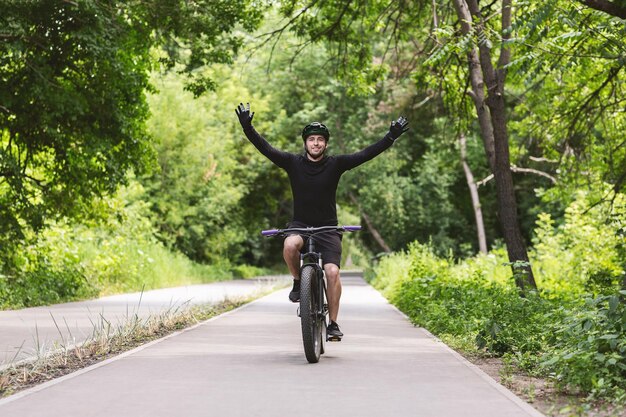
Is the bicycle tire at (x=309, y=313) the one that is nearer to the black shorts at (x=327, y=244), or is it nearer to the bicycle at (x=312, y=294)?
the bicycle at (x=312, y=294)

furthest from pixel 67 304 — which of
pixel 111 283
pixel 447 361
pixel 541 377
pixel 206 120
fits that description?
pixel 206 120

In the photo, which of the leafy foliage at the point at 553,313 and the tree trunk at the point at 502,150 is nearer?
the leafy foliage at the point at 553,313

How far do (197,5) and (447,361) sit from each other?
12.3 metres

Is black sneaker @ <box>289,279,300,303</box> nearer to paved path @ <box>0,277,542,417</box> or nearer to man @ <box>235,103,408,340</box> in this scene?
man @ <box>235,103,408,340</box>

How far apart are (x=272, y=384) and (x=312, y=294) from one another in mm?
1640

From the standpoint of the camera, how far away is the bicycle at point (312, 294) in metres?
9.37

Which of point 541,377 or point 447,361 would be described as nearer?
point 541,377

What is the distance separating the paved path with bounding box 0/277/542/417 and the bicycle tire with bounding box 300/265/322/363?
0.17 metres

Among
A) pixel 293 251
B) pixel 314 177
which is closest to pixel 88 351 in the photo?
pixel 293 251

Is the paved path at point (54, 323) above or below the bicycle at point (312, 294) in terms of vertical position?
below

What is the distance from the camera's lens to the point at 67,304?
1978 centimetres

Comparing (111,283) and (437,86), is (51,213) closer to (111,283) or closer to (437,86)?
(111,283)

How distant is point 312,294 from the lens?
956 centimetres

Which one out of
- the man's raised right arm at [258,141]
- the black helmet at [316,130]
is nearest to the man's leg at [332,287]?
the man's raised right arm at [258,141]
